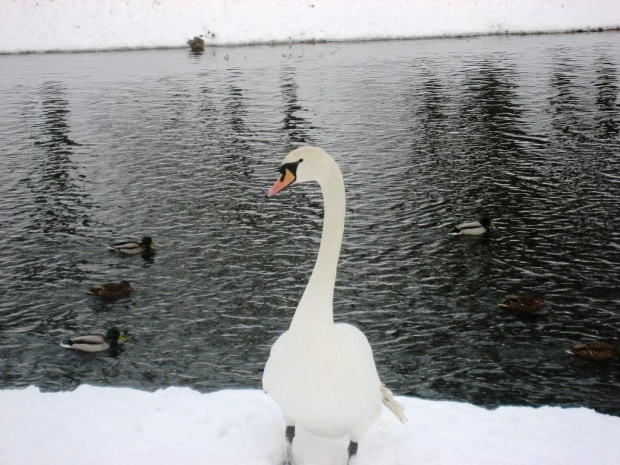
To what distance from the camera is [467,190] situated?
750 inches

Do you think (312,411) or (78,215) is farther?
(78,215)

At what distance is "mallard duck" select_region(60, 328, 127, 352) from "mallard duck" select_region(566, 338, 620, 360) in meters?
7.07

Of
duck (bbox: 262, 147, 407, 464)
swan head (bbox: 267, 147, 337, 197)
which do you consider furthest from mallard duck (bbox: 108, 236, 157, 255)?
swan head (bbox: 267, 147, 337, 197)

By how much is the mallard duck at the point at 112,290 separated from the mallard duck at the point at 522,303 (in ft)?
22.0

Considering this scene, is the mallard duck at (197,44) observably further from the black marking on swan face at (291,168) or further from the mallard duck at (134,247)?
the black marking on swan face at (291,168)

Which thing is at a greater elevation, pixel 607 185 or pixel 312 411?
pixel 312 411

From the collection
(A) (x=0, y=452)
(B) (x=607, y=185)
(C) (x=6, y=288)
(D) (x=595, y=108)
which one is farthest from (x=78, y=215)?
(D) (x=595, y=108)

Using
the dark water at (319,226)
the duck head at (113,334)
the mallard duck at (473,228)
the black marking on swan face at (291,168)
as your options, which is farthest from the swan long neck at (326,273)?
the mallard duck at (473,228)

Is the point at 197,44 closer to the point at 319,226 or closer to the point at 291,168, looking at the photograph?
the point at 319,226

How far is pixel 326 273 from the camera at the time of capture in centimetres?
553

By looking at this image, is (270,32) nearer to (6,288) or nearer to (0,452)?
(6,288)

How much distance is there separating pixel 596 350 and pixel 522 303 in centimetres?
167

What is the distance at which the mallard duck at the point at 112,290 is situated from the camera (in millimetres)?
13188

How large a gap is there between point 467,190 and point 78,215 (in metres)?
9.82
